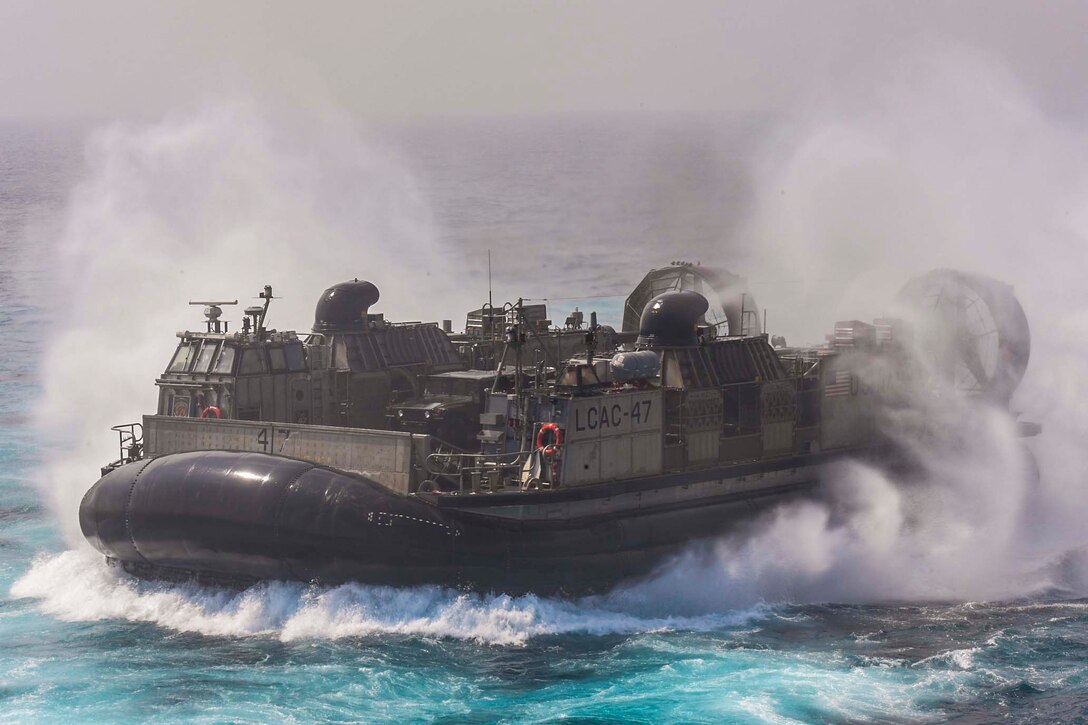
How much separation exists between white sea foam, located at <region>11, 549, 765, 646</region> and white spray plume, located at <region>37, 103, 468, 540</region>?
11.1 meters

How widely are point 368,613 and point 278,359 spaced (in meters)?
6.29

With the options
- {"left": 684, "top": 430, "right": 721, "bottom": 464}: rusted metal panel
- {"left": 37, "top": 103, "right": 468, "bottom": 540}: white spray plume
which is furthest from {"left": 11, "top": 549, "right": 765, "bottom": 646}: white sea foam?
{"left": 37, "top": 103, "right": 468, "bottom": 540}: white spray plume

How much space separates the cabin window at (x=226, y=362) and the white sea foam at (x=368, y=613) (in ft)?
13.3

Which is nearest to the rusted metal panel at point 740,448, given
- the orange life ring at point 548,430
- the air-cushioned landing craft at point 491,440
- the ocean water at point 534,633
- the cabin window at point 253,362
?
the air-cushioned landing craft at point 491,440

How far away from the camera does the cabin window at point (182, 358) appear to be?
26625 millimetres

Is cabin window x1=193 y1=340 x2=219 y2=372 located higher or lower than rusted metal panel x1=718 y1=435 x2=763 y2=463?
higher

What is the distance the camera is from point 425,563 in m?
21.8

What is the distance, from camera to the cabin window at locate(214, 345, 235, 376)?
26.0 m

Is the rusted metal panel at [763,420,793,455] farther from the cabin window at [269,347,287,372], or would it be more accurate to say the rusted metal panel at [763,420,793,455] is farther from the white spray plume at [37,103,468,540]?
the white spray plume at [37,103,468,540]

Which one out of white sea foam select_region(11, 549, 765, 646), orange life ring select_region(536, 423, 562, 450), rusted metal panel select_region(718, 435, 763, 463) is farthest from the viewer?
rusted metal panel select_region(718, 435, 763, 463)

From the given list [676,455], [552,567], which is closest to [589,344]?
[676,455]

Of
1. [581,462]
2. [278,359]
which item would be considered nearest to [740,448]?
[581,462]

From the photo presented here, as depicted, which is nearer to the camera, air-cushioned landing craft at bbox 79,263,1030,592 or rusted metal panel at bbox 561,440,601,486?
air-cushioned landing craft at bbox 79,263,1030,592

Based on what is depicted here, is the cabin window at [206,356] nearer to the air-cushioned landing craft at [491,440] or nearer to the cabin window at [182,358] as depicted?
the air-cushioned landing craft at [491,440]
